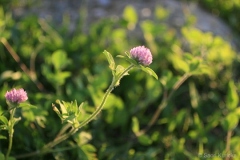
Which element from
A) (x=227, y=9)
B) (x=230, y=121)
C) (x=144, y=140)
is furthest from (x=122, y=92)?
(x=227, y=9)

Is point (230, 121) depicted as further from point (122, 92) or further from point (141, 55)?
point (141, 55)

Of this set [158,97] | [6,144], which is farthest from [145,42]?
[6,144]

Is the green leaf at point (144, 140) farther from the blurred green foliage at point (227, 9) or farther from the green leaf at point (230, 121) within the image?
the blurred green foliage at point (227, 9)

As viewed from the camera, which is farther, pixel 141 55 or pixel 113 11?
pixel 113 11

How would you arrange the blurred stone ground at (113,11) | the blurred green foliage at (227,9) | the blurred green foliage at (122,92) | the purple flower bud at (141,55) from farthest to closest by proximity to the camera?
1. the blurred green foliage at (227,9)
2. the blurred stone ground at (113,11)
3. the blurred green foliage at (122,92)
4. the purple flower bud at (141,55)

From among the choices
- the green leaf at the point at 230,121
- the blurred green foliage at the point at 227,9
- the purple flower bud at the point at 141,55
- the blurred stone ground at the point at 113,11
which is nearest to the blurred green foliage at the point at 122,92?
the green leaf at the point at 230,121

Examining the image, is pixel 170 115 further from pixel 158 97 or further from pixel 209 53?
pixel 209 53
